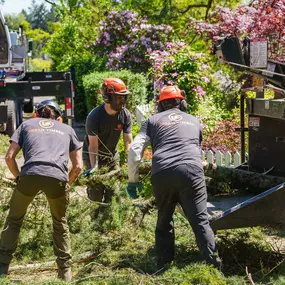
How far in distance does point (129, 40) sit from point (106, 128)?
12.4 metres

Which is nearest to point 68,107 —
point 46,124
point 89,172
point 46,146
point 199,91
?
point 199,91

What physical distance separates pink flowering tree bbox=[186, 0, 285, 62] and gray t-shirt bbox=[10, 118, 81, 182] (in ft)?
21.9

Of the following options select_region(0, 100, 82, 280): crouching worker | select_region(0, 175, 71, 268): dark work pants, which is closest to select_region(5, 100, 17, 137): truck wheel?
select_region(0, 100, 82, 280): crouching worker

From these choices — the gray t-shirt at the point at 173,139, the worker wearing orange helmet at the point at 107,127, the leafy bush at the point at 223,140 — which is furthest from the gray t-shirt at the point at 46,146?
the leafy bush at the point at 223,140

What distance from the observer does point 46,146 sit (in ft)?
19.7

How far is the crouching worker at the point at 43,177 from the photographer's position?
5.93m

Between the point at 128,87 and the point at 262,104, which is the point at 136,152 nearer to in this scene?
the point at 262,104

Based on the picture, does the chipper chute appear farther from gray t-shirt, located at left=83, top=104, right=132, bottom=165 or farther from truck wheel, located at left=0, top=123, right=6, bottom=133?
truck wheel, located at left=0, top=123, right=6, bottom=133

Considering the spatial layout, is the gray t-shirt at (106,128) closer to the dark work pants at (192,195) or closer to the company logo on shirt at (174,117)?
the company logo on shirt at (174,117)

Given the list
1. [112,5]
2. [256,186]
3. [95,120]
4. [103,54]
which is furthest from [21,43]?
[256,186]

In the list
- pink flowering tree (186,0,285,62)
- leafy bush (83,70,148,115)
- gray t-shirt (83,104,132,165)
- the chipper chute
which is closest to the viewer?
the chipper chute

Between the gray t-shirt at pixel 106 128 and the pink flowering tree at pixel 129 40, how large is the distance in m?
10.6

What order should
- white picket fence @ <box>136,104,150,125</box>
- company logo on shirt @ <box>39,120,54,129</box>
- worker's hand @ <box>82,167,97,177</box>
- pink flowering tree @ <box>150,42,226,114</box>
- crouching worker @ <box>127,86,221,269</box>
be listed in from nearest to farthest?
1. crouching worker @ <box>127,86,221,269</box>
2. company logo on shirt @ <box>39,120,54,129</box>
3. worker's hand @ <box>82,167,97,177</box>
4. white picket fence @ <box>136,104,150,125</box>
5. pink flowering tree @ <box>150,42,226,114</box>

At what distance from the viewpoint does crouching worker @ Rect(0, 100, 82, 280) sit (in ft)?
19.5
